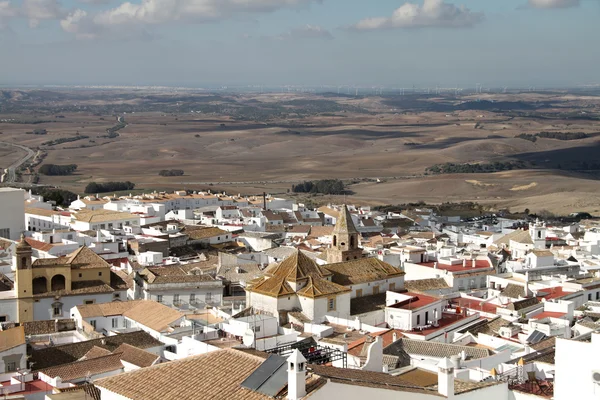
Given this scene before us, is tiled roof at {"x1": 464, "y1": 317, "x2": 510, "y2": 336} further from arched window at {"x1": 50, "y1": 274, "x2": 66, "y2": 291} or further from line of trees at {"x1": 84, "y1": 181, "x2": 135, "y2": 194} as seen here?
line of trees at {"x1": 84, "y1": 181, "x2": 135, "y2": 194}

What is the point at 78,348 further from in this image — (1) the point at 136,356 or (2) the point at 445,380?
(2) the point at 445,380

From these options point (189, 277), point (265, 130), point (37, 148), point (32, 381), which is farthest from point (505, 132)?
point (32, 381)

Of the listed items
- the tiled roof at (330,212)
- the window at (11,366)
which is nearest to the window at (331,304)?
the window at (11,366)

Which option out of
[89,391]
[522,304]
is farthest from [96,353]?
[522,304]

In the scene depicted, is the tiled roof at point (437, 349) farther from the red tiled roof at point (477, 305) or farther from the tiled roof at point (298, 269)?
the red tiled roof at point (477, 305)

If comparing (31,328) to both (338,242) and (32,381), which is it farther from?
(338,242)
